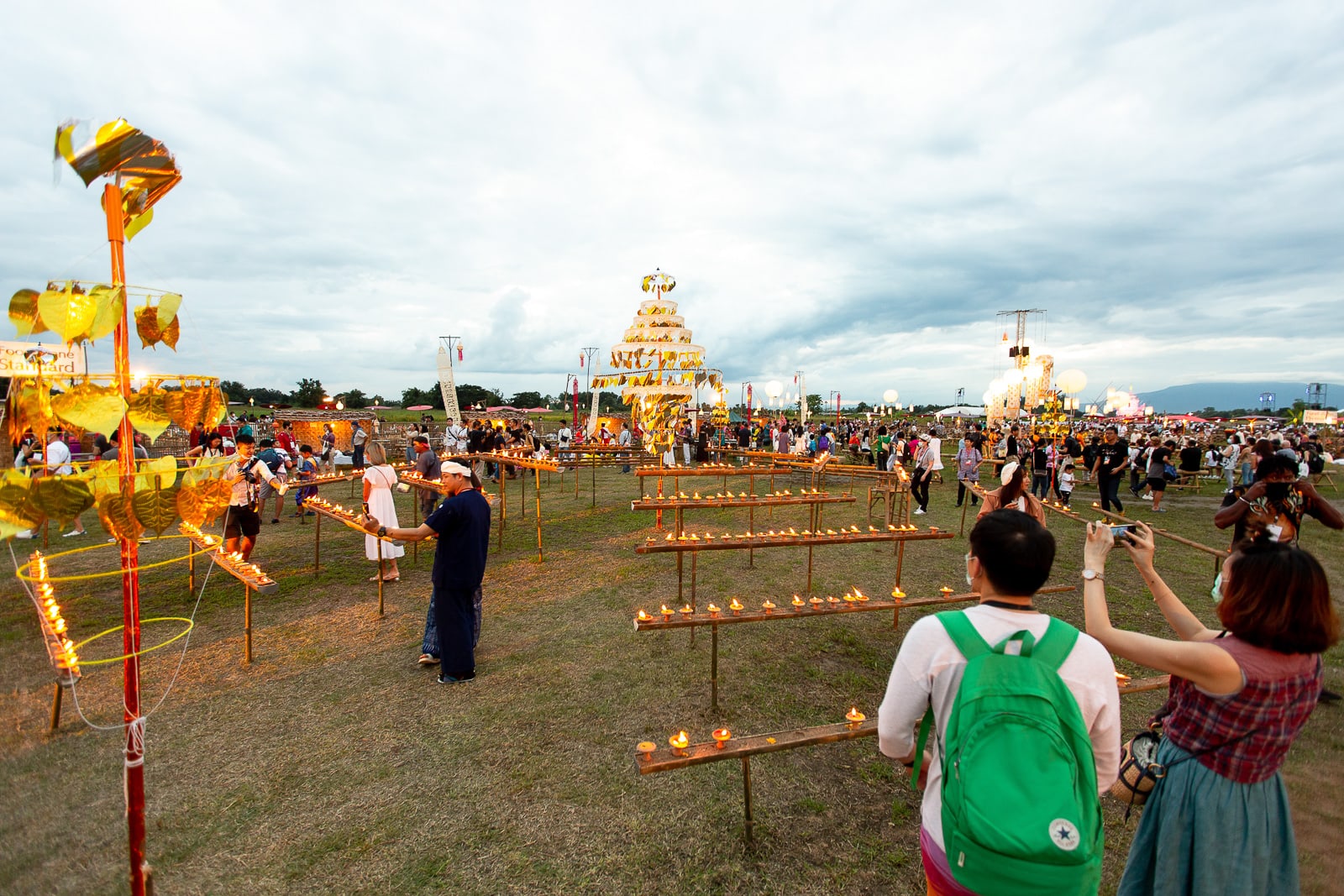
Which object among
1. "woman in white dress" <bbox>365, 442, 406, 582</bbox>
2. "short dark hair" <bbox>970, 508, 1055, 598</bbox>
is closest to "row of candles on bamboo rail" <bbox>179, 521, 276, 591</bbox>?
"woman in white dress" <bbox>365, 442, 406, 582</bbox>

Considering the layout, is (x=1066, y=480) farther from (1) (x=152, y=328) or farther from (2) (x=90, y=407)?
(2) (x=90, y=407)

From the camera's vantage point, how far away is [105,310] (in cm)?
237

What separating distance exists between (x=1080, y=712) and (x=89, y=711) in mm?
7162

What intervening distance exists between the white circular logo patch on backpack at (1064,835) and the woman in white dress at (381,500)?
7238 mm

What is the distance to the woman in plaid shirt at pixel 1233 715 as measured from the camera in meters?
1.92

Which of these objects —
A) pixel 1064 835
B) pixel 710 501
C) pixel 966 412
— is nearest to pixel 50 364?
pixel 1064 835

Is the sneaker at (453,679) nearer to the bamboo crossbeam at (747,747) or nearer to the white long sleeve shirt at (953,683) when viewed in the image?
the bamboo crossbeam at (747,747)

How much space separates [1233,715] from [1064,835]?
1112 millimetres

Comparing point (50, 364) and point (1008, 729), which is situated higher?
point (50, 364)

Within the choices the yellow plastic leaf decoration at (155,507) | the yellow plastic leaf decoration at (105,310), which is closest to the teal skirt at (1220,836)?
the yellow plastic leaf decoration at (155,507)

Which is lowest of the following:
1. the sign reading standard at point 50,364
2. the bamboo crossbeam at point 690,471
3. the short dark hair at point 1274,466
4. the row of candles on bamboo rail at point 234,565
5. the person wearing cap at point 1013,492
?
the row of candles on bamboo rail at point 234,565

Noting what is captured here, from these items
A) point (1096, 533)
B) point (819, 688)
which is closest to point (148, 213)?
point (1096, 533)

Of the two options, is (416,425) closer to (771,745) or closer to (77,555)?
(77,555)

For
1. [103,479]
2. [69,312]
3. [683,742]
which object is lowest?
[683,742]
